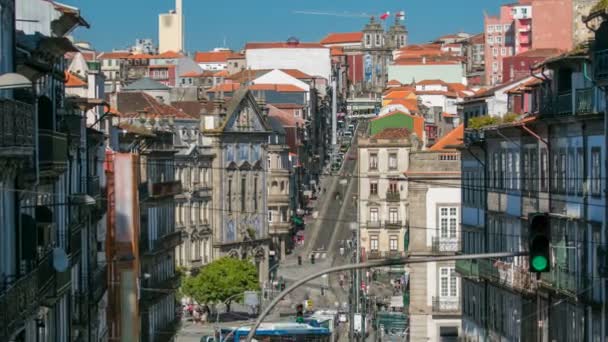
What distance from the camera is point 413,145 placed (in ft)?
358

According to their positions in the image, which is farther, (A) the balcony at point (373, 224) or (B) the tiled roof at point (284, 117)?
(B) the tiled roof at point (284, 117)

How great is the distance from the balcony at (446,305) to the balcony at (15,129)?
4337 centimetres

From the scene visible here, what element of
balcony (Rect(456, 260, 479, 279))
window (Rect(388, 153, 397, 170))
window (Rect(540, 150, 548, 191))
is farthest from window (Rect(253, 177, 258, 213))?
window (Rect(540, 150, 548, 191))

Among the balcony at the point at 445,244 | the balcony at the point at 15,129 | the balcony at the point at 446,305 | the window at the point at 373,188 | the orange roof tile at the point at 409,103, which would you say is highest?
the orange roof tile at the point at 409,103

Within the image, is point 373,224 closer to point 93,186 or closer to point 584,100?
point 93,186

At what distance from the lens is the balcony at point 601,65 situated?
1511 inches

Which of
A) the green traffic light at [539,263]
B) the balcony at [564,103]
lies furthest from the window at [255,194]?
the green traffic light at [539,263]

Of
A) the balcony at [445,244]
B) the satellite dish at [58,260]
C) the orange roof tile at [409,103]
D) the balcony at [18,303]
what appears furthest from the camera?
the orange roof tile at [409,103]

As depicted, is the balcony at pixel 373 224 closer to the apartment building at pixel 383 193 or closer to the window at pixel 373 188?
the apartment building at pixel 383 193

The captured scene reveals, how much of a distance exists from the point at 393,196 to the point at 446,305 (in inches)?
1801

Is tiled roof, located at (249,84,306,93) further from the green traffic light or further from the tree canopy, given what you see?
the green traffic light

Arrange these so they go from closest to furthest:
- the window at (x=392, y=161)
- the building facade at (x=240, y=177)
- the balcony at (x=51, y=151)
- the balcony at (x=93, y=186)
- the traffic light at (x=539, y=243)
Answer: the traffic light at (x=539, y=243) < the balcony at (x=51, y=151) < the balcony at (x=93, y=186) < the window at (x=392, y=161) < the building facade at (x=240, y=177)

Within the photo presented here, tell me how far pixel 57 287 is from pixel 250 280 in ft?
236

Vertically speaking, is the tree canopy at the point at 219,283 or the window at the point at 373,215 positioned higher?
the window at the point at 373,215
